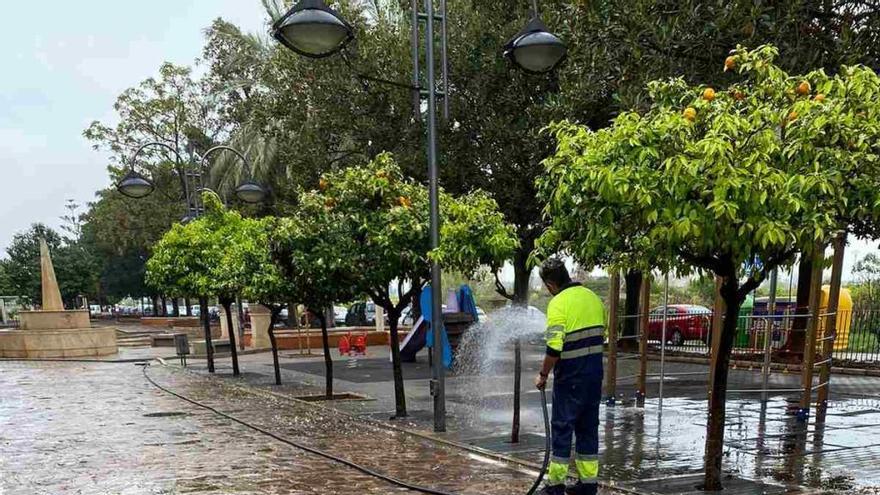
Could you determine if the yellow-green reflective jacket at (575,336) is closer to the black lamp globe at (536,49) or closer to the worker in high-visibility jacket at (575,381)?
the worker in high-visibility jacket at (575,381)

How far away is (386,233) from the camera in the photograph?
10.3 m

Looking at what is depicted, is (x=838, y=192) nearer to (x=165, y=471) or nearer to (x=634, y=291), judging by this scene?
(x=165, y=471)

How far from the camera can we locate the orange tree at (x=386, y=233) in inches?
393

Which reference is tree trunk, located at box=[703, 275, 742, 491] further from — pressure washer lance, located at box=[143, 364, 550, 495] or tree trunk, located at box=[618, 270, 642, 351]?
tree trunk, located at box=[618, 270, 642, 351]

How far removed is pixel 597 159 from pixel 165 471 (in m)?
5.31

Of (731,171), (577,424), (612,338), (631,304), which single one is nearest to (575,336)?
(577,424)

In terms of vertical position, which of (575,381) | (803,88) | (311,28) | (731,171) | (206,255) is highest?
(311,28)

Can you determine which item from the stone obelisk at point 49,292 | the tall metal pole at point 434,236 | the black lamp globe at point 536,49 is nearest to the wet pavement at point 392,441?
the tall metal pole at point 434,236

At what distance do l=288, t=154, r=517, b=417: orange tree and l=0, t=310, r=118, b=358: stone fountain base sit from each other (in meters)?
18.3

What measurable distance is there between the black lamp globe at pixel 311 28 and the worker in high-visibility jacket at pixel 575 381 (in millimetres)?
3362

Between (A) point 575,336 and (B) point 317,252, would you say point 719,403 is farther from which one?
(B) point 317,252

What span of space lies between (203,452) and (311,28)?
4.85m

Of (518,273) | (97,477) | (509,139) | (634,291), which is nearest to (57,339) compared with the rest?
(518,273)

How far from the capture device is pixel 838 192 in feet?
17.0
